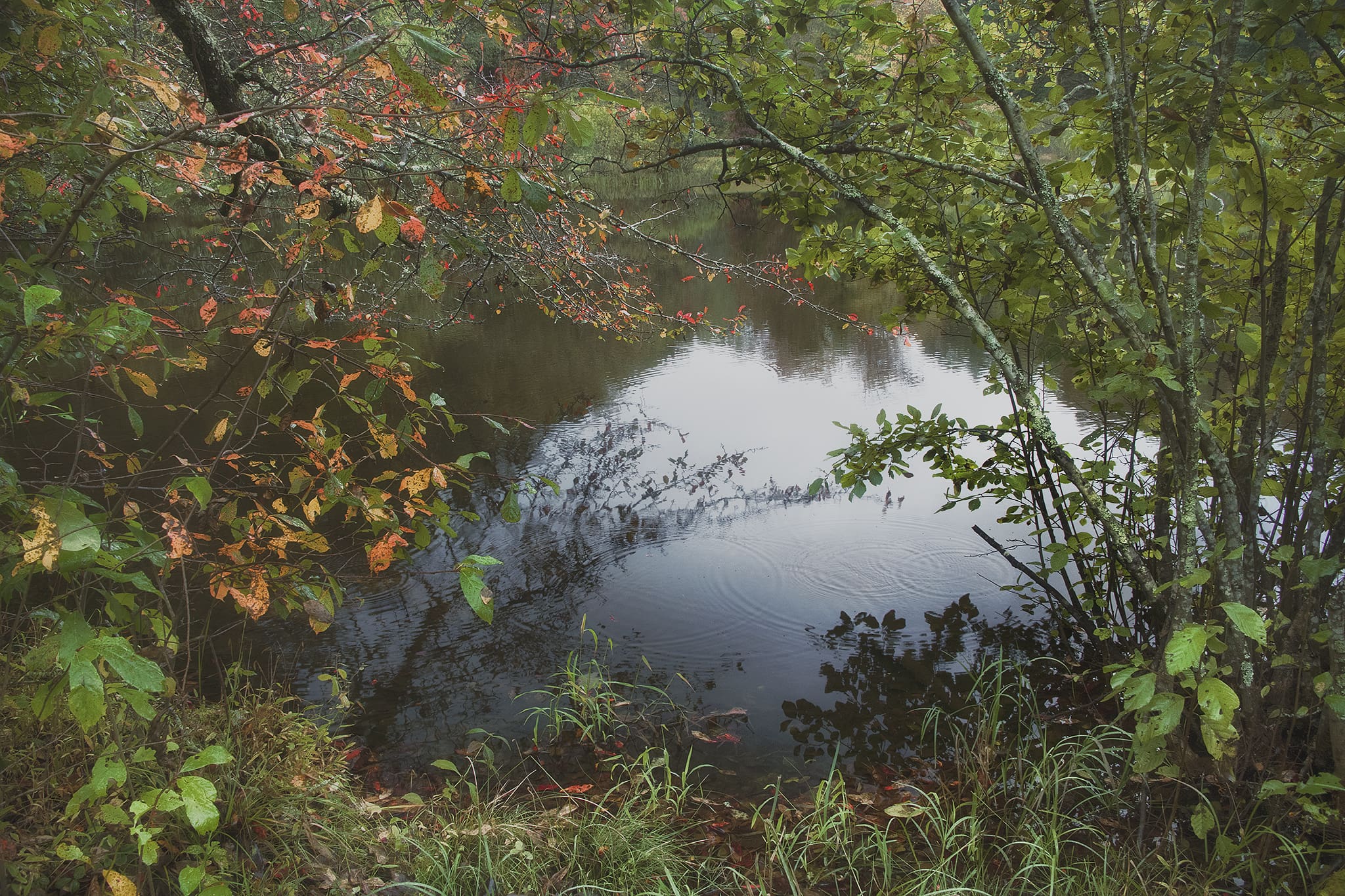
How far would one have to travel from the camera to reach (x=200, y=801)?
1.65m

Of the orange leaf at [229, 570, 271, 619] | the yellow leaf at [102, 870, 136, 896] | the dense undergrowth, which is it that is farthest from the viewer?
the dense undergrowth

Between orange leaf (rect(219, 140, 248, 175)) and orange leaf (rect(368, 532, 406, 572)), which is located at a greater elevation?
orange leaf (rect(219, 140, 248, 175))

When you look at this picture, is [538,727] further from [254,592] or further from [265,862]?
[254,592]

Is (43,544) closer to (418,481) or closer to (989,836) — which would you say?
(418,481)

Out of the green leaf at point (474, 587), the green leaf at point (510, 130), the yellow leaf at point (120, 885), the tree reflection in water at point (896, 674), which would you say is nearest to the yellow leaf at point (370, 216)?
the green leaf at point (510, 130)

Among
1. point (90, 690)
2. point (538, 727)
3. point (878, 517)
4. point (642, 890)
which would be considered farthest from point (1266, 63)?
point (878, 517)

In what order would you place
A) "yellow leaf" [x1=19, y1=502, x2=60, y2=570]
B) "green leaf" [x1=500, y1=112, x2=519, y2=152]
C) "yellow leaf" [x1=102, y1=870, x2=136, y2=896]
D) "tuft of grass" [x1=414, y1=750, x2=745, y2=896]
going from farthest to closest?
"tuft of grass" [x1=414, y1=750, x2=745, y2=896] → "yellow leaf" [x1=102, y1=870, x2=136, y2=896] → "green leaf" [x1=500, y1=112, x2=519, y2=152] → "yellow leaf" [x1=19, y1=502, x2=60, y2=570]

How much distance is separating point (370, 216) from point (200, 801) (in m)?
1.25

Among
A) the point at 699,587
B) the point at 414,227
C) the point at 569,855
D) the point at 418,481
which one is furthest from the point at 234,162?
the point at 699,587

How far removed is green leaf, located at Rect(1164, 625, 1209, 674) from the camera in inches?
67.4

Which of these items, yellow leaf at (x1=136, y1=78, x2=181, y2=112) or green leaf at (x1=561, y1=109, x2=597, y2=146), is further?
yellow leaf at (x1=136, y1=78, x2=181, y2=112)

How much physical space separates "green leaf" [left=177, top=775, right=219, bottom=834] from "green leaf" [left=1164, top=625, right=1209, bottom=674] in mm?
1995

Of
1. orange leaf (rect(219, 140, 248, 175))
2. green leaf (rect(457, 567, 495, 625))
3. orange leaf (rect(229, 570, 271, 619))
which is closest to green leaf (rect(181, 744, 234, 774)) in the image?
orange leaf (rect(229, 570, 271, 619))

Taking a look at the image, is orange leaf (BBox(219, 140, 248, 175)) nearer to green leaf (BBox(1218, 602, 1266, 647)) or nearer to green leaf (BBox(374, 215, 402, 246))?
green leaf (BBox(374, 215, 402, 246))
